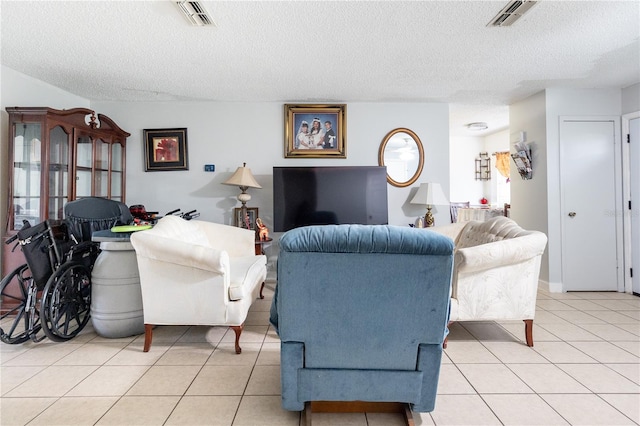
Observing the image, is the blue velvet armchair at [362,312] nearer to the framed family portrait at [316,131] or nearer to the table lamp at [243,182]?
the table lamp at [243,182]

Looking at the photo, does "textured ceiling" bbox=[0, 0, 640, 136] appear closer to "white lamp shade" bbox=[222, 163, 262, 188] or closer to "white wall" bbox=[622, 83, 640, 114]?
"white wall" bbox=[622, 83, 640, 114]

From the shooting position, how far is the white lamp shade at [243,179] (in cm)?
380

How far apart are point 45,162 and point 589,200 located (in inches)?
228

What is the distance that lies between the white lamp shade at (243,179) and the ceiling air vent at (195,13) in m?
1.74

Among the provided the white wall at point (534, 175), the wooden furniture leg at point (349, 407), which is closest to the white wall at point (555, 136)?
the white wall at point (534, 175)

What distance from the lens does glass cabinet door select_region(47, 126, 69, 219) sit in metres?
3.10

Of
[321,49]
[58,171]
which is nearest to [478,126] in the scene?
[321,49]

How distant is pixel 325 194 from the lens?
394 centimetres

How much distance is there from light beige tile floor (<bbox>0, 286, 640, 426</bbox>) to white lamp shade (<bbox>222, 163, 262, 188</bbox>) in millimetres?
1725

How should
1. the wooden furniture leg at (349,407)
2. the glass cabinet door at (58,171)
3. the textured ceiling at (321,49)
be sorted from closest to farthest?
1. the wooden furniture leg at (349,407)
2. the textured ceiling at (321,49)
3. the glass cabinet door at (58,171)

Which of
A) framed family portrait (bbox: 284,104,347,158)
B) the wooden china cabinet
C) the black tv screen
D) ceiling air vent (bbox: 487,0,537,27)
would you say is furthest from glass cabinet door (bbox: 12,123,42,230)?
ceiling air vent (bbox: 487,0,537,27)

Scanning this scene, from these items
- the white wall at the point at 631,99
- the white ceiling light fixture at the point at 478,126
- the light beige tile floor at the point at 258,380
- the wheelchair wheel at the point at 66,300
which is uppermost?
the white ceiling light fixture at the point at 478,126

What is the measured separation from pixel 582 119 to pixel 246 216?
13.6 ft

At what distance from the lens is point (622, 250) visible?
148 inches
